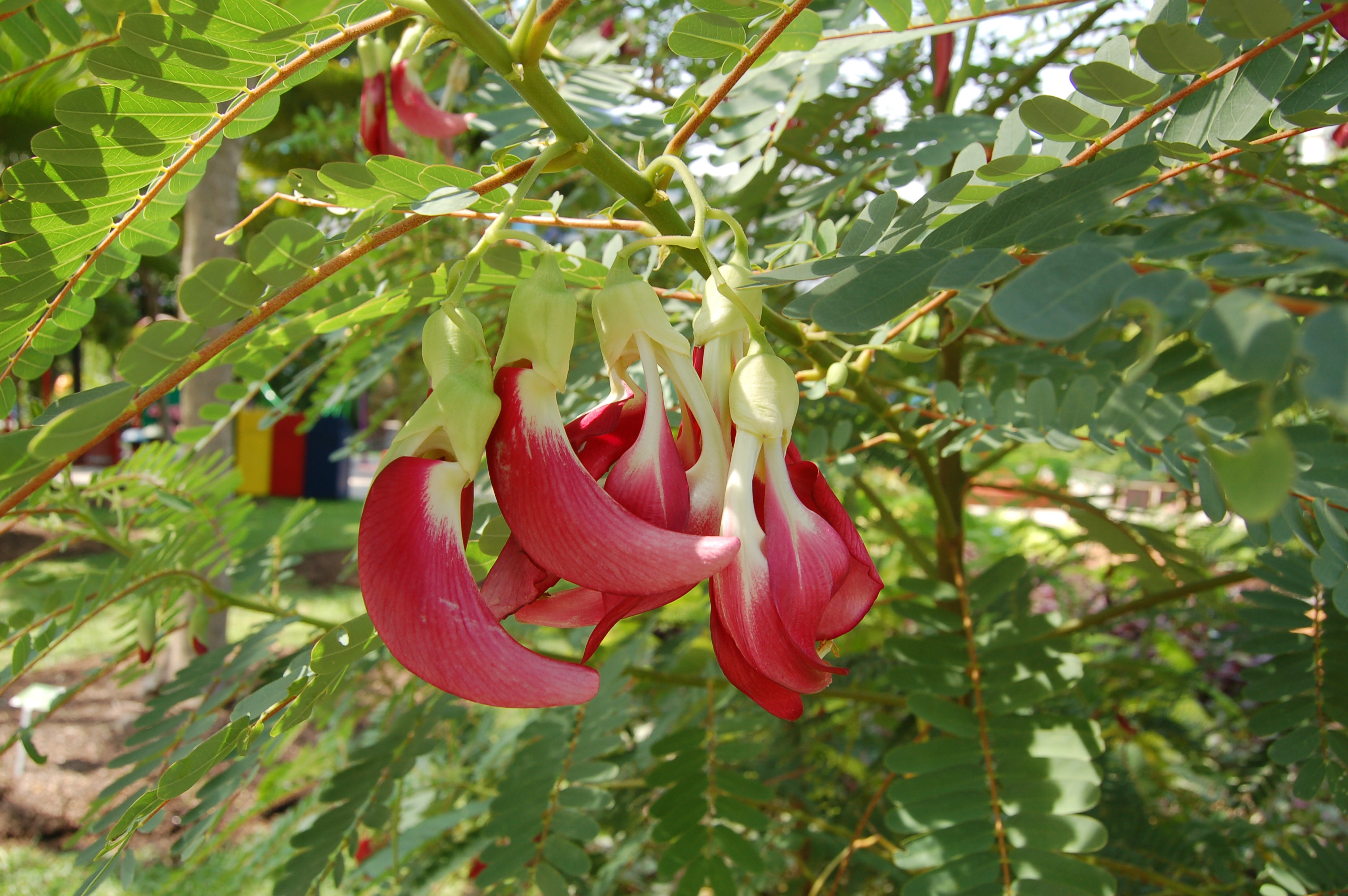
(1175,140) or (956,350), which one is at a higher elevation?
(1175,140)

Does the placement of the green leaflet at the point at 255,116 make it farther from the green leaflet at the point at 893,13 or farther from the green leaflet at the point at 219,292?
the green leaflet at the point at 893,13

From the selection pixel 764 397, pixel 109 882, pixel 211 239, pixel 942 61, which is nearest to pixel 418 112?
pixel 942 61

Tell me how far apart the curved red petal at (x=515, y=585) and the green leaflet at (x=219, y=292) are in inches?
6.6

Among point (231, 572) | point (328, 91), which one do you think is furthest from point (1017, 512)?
point (328, 91)

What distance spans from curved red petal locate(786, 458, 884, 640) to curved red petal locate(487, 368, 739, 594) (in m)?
0.07

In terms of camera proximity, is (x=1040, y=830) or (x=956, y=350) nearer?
(x=1040, y=830)

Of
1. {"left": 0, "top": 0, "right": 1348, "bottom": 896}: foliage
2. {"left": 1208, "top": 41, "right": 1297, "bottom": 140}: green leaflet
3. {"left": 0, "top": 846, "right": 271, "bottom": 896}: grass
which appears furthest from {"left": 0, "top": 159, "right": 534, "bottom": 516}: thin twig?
{"left": 0, "top": 846, "right": 271, "bottom": 896}: grass

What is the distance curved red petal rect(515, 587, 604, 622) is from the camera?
0.35m

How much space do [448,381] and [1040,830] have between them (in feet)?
1.82

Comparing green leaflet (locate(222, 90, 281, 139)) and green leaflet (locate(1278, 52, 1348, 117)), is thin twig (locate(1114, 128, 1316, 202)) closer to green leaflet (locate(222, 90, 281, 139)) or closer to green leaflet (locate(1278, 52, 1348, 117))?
green leaflet (locate(1278, 52, 1348, 117))

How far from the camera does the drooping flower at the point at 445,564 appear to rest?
29 cm

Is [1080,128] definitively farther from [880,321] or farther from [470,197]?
[470,197]

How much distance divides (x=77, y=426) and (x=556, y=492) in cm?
16

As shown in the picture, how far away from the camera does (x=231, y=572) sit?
0.95 meters
